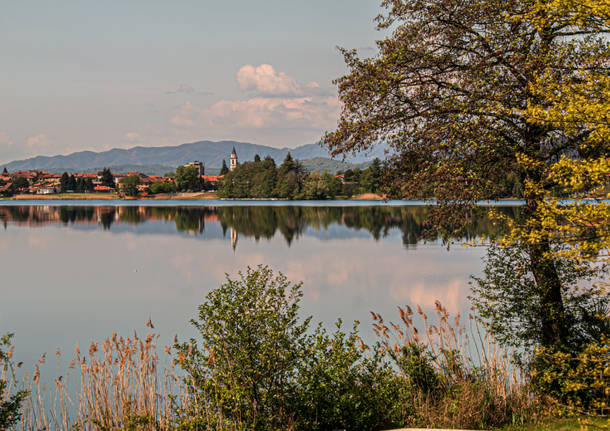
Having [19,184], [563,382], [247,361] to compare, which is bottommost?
[563,382]

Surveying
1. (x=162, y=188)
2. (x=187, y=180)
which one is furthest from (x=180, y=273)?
(x=162, y=188)

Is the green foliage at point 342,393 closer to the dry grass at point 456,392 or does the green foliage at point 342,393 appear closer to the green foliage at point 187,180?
the dry grass at point 456,392

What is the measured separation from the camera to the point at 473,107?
10141 mm

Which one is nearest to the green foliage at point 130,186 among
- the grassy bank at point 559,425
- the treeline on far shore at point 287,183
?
the treeline on far shore at point 287,183

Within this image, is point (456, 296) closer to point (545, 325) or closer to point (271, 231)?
point (545, 325)

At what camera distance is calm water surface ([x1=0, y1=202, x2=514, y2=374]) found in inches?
764

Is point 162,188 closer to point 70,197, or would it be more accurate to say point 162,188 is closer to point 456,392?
point 70,197

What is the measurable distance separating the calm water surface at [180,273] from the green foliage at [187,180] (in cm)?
12189

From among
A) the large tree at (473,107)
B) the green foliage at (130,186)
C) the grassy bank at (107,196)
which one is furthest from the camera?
the green foliage at (130,186)

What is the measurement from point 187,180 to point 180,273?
15181cm

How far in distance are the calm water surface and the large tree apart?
1.67m

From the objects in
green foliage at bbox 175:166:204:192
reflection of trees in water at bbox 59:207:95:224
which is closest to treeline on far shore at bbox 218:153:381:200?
green foliage at bbox 175:166:204:192

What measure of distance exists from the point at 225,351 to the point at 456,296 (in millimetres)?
16725

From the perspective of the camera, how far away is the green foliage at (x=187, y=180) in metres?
177
